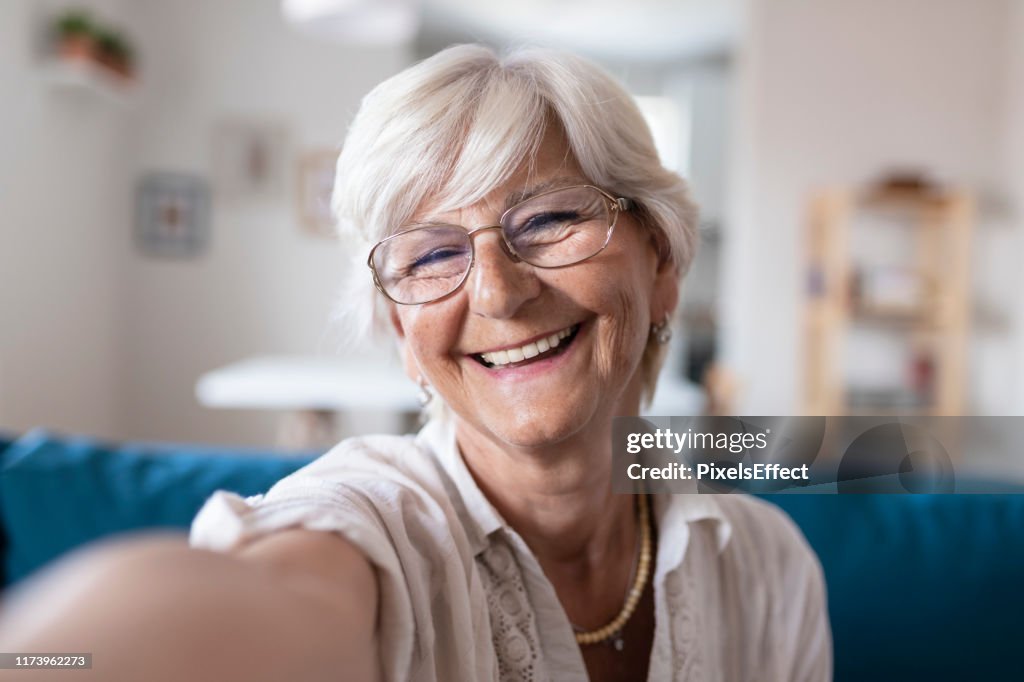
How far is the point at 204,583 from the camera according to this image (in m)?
0.28

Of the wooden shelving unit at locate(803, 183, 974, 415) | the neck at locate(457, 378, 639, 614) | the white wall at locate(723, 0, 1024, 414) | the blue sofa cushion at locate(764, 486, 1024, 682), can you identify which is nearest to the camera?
the neck at locate(457, 378, 639, 614)

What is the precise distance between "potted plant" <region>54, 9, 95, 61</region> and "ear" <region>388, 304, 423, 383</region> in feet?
10.0

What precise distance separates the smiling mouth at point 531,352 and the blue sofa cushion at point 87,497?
543 millimetres

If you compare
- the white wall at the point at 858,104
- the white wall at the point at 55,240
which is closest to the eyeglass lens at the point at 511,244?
the white wall at the point at 55,240

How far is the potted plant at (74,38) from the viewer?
9.91 feet

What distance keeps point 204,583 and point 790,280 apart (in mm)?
3735

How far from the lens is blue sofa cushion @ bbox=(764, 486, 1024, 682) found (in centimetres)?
83

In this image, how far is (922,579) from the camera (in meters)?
0.86

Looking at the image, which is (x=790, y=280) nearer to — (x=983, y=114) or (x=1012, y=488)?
(x=983, y=114)

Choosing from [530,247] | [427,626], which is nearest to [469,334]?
[530,247]

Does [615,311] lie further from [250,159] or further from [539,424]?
[250,159]

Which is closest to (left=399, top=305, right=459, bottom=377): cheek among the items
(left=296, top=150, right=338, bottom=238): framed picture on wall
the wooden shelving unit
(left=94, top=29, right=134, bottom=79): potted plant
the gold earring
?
the gold earring

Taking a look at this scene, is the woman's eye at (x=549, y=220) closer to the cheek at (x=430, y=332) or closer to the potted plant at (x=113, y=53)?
the cheek at (x=430, y=332)

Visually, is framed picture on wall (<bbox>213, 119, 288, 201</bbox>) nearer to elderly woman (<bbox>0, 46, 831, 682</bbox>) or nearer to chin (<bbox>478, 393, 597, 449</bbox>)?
elderly woman (<bbox>0, 46, 831, 682</bbox>)
